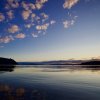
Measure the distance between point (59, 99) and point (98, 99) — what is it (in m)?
2.98

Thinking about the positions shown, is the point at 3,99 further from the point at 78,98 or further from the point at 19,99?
the point at 78,98

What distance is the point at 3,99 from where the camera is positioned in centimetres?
1402

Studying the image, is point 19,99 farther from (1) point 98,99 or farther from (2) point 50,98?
(1) point 98,99

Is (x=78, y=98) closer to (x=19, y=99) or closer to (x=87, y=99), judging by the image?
(x=87, y=99)

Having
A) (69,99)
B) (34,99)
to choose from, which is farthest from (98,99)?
(34,99)

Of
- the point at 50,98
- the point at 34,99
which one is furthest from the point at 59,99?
the point at 34,99

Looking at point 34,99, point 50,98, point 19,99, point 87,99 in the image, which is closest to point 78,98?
point 87,99

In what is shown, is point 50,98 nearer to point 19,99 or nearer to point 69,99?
point 69,99

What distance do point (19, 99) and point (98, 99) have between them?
5.99 meters

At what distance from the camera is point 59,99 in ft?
46.8

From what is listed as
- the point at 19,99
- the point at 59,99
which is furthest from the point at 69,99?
the point at 19,99

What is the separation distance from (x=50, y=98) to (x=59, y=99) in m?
0.73

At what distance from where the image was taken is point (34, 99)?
45.9ft

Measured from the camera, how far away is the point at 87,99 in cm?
1434
